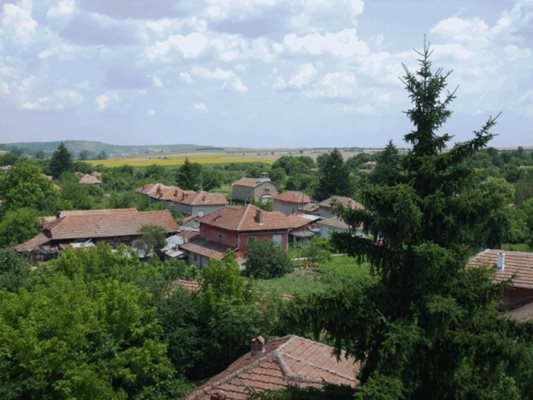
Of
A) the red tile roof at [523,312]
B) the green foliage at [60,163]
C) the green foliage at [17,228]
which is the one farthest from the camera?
the green foliage at [60,163]

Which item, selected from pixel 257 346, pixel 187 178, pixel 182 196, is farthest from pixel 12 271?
pixel 187 178

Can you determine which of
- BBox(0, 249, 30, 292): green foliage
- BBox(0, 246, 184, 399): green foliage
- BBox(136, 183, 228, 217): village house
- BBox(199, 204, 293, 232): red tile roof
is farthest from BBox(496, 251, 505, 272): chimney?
BBox(136, 183, 228, 217): village house

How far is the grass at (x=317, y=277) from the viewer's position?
3534 centimetres

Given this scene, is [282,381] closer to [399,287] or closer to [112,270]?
[399,287]

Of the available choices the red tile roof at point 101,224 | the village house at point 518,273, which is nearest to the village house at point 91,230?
the red tile roof at point 101,224

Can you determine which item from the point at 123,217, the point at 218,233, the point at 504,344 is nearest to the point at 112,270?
the point at 504,344

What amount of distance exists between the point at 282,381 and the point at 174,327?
6.52 m

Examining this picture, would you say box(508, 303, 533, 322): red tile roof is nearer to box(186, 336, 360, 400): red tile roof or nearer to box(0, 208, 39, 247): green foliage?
box(186, 336, 360, 400): red tile roof

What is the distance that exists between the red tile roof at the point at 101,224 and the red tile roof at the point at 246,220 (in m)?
6.62

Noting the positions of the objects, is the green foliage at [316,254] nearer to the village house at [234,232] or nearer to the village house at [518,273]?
the village house at [234,232]

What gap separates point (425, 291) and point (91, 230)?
4393 centimetres

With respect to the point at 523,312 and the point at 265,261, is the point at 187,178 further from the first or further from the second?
the point at 523,312

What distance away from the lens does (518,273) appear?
62.0 ft

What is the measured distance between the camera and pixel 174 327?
63.6 feet
